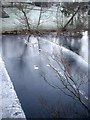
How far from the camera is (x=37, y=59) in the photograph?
1524cm

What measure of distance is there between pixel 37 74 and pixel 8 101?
343cm

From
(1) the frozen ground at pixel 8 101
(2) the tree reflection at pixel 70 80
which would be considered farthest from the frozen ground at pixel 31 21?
(1) the frozen ground at pixel 8 101

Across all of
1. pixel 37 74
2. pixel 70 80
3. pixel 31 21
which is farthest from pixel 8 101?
pixel 31 21

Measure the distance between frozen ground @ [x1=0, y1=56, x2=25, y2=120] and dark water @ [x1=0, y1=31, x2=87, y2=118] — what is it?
32 centimetres

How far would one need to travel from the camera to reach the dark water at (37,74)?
9875 millimetres

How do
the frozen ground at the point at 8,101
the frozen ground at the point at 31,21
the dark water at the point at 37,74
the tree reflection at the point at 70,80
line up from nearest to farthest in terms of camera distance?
1. the tree reflection at the point at 70,80
2. the frozen ground at the point at 8,101
3. the dark water at the point at 37,74
4. the frozen ground at the point at 31,21

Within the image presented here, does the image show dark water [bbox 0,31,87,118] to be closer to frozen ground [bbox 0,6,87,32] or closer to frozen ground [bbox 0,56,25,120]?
frozen ground [bbox 0,56,25,120]

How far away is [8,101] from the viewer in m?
10.2

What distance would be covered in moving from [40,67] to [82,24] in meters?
9.12

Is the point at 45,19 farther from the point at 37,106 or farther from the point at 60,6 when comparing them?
the point at 37,106

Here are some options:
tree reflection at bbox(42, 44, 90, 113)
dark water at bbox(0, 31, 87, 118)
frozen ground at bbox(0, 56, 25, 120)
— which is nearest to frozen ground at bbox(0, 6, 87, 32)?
dark water at bbox(0, 31, 87, 118)

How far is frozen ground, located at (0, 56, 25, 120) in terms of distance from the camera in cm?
935

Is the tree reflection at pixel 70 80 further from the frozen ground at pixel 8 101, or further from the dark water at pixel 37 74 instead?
the frozen ground at pixel 8 101

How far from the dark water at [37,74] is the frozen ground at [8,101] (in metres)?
0.32
